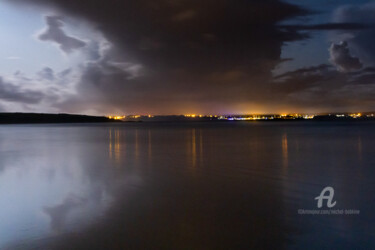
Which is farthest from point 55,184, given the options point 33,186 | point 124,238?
point 124,238

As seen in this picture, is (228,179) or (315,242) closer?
(315,242)

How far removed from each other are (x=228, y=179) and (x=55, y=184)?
5.25 metres

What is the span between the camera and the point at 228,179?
10.2 metres

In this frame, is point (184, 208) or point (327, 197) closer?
point (184, 208)

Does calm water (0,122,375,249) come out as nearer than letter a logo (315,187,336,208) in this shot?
Yes

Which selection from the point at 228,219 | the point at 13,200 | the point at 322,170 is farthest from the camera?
the point at 322,170

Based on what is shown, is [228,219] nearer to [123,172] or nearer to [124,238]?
[124,238]

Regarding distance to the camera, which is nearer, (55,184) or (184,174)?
(55,184)

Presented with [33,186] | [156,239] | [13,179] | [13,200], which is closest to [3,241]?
[156,239]

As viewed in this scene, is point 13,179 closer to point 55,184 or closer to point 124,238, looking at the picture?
point 55,184

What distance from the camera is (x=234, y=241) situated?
502 cm

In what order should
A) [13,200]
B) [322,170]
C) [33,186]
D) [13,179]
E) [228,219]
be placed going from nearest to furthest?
[228,219], [13,200], [33,186], [13,179], [322,170]

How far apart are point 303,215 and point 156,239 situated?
9.54 feet

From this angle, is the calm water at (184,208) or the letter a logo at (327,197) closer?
the calm water at (184,208)
